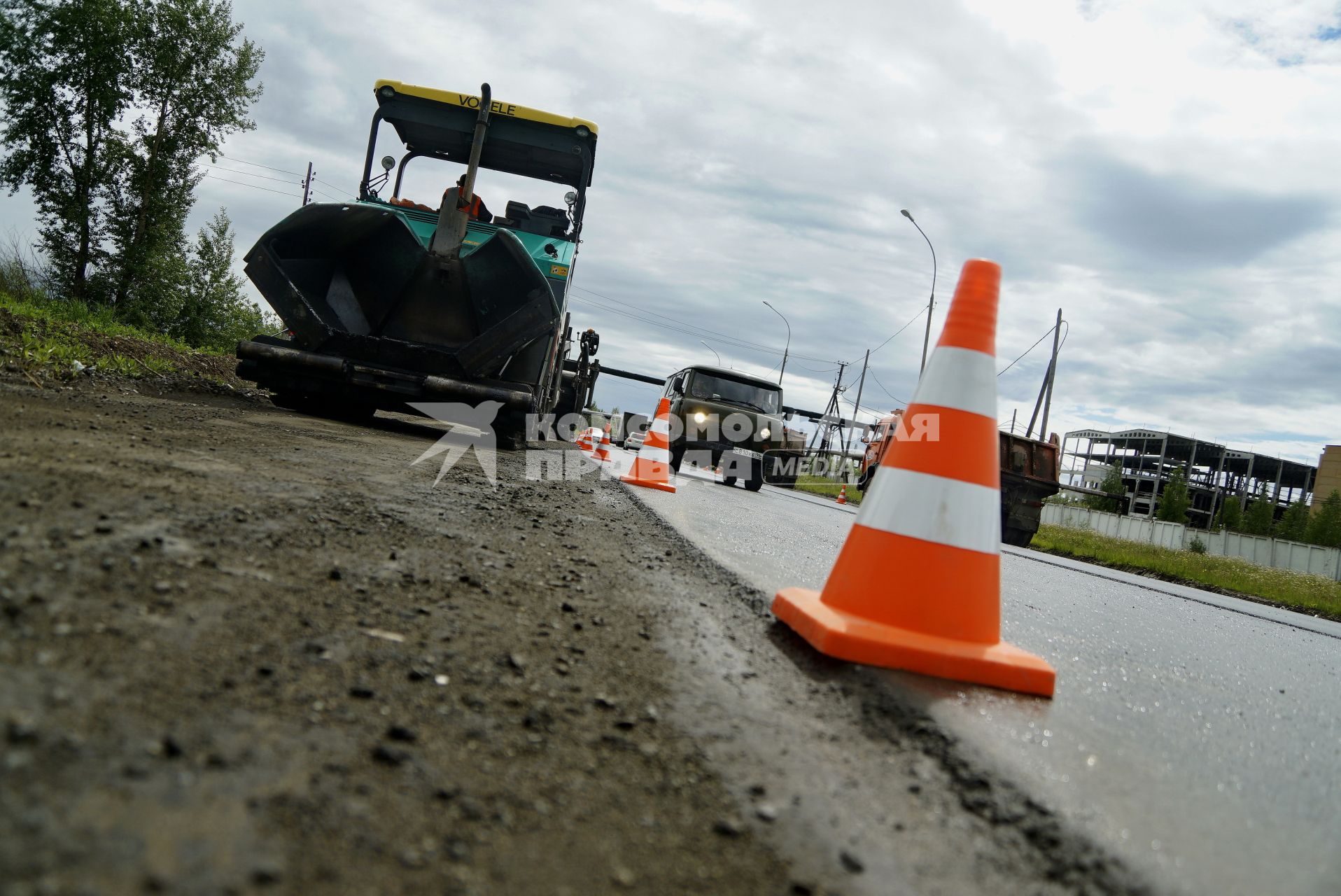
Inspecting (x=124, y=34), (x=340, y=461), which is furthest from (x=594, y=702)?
(x=124, y=34)

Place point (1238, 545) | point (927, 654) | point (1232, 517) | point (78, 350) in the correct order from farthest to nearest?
point (1232, 517)
point (1238, 545)
point (78, 350)
point (927, 654)

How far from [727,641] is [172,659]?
155 cm

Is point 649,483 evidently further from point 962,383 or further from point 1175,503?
point 1175,503

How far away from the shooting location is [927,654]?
8.63ft

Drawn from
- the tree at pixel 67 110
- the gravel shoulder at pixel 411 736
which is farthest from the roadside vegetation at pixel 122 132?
the gravel shoulder at pixel 411 736

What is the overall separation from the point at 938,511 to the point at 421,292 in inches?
279

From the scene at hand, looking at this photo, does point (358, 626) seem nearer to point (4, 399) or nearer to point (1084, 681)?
point (1084, 681)

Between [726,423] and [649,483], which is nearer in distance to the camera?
[649,483]

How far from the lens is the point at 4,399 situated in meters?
4.82

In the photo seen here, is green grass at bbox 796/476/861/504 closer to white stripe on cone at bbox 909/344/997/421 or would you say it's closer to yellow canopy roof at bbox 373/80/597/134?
yellow canopy roof at bbox 373/80/597/134

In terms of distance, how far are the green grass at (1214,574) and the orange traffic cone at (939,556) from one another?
11.4m

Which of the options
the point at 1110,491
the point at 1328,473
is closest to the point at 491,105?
the point at 1110,491

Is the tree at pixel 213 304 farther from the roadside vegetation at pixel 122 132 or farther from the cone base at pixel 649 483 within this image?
the cone base at pixel 649 483

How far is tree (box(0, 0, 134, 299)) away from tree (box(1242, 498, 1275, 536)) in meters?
63.4
